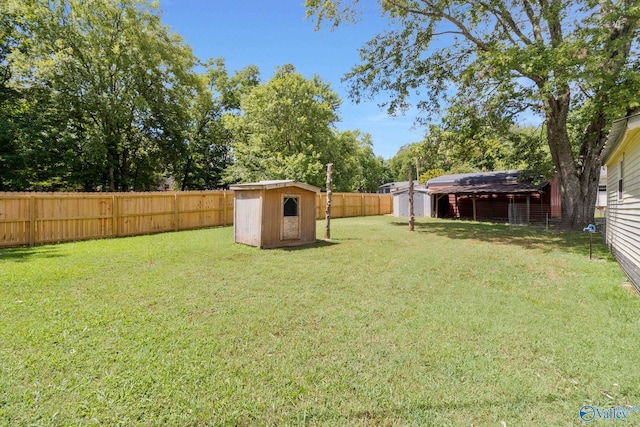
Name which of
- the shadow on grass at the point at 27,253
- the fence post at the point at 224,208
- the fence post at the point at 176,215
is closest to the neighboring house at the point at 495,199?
the fence post at the point at 224,208

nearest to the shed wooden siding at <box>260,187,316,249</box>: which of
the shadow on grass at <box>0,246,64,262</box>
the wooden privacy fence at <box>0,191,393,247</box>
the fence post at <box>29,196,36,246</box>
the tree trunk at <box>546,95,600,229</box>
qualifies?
the shadow on grass at <box>0,246,64,262</box>

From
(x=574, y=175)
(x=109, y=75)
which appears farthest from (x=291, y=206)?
(x=109, y=75)

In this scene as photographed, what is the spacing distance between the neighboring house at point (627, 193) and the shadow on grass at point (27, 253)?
11838 mm

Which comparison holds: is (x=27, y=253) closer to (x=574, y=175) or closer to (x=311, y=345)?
(x=311, y=345)

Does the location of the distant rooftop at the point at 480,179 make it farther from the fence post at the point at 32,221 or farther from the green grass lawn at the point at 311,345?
the fence post at the point at 32,221

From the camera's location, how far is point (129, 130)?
20.6m

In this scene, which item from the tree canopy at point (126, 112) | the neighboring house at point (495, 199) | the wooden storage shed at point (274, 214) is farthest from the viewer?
the neighboring house at point (495, 199)

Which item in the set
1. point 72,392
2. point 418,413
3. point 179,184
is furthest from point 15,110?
point 418,413

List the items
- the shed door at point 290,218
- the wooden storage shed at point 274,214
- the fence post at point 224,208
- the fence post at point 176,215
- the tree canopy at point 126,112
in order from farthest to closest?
the tree canopy at point 126,112
the fence post at point 224,208
the fence post at point 176,215
the shed door at point 290,218
the wooden storage shed at point 274,214

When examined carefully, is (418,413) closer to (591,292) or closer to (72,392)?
(72,392)

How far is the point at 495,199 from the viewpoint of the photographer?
2031cm

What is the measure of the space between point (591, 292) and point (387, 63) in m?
12.3

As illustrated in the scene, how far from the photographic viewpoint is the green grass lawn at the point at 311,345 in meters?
2.27

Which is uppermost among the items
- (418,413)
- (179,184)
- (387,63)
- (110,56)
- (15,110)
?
(110,56)
